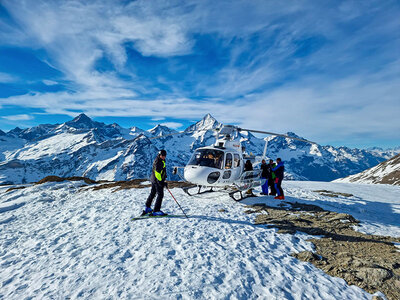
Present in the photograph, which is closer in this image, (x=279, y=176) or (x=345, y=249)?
(x=345, y=249)

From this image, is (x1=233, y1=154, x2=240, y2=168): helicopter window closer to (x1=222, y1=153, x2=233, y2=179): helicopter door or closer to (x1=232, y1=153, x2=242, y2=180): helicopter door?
(x1=232, y1=153, x2=242, y2=180): helicopter door

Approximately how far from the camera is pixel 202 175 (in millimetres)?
11844

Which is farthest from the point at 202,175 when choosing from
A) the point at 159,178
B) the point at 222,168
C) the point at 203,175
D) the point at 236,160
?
the point at 236,160

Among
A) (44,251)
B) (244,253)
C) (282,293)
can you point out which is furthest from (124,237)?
(282,293)

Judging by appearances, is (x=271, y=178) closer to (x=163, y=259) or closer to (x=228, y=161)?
(x=228, y=161)

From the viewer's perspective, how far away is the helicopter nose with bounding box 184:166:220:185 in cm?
1185

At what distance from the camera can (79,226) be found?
9586 millimetres

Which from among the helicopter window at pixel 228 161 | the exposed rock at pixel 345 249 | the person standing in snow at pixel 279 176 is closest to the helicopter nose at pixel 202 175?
the helicopter window at pixel 228 161

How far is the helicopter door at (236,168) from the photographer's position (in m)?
13.4

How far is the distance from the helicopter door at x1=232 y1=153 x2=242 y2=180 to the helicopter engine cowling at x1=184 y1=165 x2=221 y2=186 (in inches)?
63.6

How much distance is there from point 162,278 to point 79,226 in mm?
6327

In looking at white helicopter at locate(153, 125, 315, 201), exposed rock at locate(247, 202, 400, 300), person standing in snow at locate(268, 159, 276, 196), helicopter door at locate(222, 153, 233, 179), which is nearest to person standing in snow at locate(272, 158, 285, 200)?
person standing in snow at locate(268, 159, 276, 196)

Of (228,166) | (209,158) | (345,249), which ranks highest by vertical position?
(209,158)

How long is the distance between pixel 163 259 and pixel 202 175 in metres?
6.04
